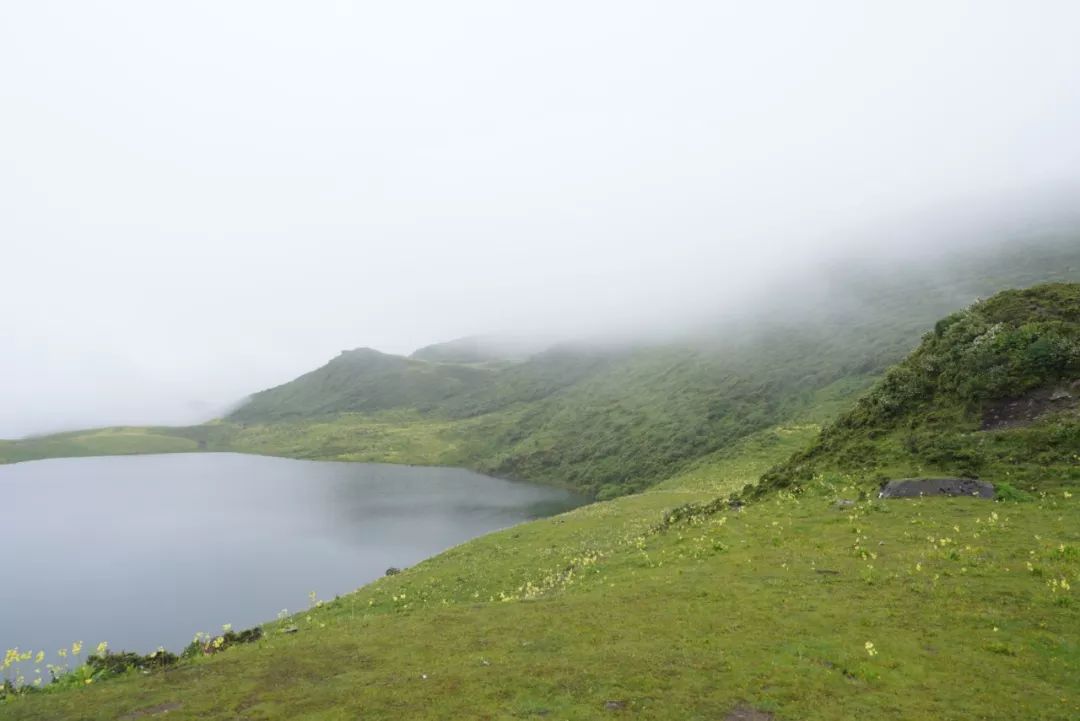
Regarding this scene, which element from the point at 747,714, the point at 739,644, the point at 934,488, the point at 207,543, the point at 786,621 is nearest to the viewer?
the point at 747,714

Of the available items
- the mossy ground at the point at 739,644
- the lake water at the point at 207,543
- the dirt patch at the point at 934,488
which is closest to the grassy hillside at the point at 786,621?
the mossy ground at the point at 739,644

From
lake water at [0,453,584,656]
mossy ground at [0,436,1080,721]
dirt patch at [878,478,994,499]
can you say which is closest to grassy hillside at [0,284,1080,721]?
mossy ground at [0,436,1080,721]

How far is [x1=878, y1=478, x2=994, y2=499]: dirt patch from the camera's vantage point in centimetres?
2747

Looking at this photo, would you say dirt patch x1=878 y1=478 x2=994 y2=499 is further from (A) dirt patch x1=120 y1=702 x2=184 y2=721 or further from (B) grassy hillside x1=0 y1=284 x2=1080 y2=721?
(A) dirt patch x1=120 y1=702 x2=184 y2=721

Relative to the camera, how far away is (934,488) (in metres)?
28.8

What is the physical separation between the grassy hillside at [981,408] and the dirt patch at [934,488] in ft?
4.00

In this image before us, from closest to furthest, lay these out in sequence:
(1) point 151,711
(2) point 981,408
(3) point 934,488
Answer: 1. (1) point 151,711
2. (3) point 934,488
3. (2) point 981,408

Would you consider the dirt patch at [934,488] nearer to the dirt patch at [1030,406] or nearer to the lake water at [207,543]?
the dirt patch at [1030,406]

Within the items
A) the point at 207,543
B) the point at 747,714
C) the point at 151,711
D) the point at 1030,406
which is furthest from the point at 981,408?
the point at 207,543

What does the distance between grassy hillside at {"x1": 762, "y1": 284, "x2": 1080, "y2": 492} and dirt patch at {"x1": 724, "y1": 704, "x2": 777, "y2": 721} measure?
2300 cm

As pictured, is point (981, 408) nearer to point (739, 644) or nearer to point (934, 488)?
point (934, 488)

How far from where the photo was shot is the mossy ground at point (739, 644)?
1291 centimetres

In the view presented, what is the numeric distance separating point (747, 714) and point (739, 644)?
161 inches

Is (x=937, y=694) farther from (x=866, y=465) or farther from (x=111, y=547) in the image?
(x=111, y=547)
